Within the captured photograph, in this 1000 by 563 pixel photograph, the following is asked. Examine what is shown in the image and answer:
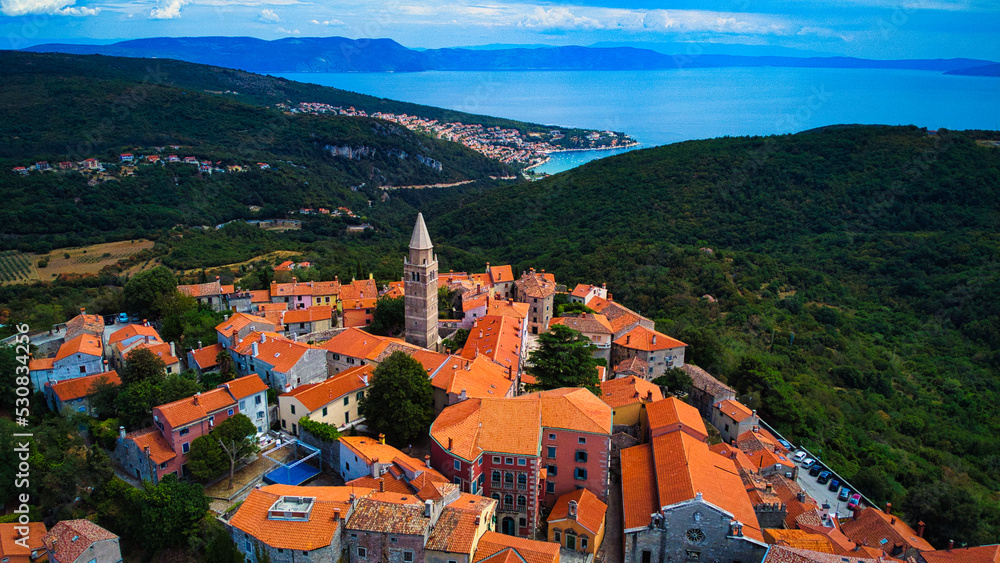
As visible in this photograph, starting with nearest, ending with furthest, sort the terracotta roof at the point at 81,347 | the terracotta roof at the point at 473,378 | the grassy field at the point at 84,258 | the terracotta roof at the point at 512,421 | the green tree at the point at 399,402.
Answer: the terracotta roof at the point at 512,421 → the green tree at the point at 399,402 → the terracotta roof at the point at 473,378 → the terracotta roof at the point at 81,347 → the grassy field at the point at 84,258

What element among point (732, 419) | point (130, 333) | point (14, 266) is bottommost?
point (732, 419)

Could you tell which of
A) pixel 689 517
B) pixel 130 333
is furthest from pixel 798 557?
pixel 130 333

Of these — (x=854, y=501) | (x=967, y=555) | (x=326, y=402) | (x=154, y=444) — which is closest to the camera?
(x=967, y=555)

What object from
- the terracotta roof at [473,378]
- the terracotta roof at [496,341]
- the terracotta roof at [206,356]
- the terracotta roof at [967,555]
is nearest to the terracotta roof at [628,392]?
the terracotta roof at [473,378]

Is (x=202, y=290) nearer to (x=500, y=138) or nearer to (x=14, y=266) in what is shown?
(x=14, y=266)

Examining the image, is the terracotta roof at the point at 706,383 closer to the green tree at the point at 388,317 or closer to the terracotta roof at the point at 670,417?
the terracotta roof at the point at 670,417

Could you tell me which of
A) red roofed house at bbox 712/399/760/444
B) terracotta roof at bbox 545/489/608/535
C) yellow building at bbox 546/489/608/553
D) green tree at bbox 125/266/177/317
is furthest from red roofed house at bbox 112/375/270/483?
red roofed house at bbox 712/399/760/444
